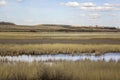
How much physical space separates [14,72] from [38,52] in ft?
66.6

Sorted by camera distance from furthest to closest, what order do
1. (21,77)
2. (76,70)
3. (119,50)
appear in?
(119,50) < (76,70) < (21,77)

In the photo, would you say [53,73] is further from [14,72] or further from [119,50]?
[119,50]

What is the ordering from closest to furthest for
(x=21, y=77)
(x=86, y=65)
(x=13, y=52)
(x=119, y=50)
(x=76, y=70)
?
(x=21, y=77)
(x=76, y=70)
(x=86, y=65)
(x=13, y=52)
(x=119, y=50)

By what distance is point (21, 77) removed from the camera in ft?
45.9

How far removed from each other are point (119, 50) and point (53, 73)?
26170mm

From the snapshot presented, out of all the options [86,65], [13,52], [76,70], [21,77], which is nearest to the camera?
[21,77]

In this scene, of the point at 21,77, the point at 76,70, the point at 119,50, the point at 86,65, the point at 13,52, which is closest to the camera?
the point at 21,77

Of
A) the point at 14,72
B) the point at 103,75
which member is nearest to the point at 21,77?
the point at 14,72

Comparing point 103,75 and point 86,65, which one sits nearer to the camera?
point 103,75

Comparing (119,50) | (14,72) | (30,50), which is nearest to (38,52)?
(30,50)

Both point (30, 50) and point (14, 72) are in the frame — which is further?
point (30, 50)

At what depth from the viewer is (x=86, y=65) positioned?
→ 17141mm

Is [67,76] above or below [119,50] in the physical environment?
above

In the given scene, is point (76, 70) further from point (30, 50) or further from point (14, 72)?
point (30, 50)
